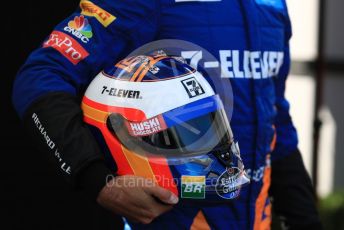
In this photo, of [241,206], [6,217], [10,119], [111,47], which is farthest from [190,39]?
[6,217]

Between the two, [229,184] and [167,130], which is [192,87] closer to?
[167,130]

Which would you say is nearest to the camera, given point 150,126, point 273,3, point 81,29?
point 150,126

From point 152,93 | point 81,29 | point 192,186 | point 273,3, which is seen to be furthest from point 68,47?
point 273,3

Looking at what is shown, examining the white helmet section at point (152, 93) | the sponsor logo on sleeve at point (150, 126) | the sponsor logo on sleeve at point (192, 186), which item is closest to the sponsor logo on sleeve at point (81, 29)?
the white helmet section at point (152, 93)

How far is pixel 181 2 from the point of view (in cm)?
156

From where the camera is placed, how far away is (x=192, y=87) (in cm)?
146

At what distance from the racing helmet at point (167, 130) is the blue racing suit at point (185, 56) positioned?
0.06m

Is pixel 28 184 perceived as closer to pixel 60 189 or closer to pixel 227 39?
pixel 60 189

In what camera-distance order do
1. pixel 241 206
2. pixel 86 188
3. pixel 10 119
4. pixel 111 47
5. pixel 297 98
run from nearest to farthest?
pixel 86 188, pixel 111 47, pixel 241 206, pixel 10 119, pixel 297 98

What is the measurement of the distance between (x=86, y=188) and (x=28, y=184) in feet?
2.10

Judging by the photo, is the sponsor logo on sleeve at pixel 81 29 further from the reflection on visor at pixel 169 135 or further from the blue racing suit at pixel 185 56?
the reflection on visor at pixel 169 135

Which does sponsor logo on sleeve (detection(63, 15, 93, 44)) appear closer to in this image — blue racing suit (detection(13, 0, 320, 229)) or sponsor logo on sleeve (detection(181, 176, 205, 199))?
blue racing suit (detection(13, 0, 320, 229))

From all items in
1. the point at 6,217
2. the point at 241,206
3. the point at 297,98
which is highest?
the point at 241,206

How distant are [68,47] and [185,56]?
28 cm
